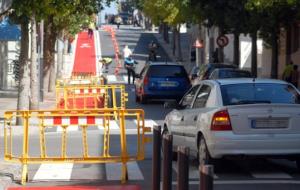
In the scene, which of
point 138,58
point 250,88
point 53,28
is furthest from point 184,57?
point 250,88

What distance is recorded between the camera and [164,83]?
33.8m

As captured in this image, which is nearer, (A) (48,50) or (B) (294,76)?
(A) (48,50)

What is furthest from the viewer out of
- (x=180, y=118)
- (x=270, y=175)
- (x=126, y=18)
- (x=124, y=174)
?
(x=126, y=18)

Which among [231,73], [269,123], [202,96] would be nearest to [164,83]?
[231,73]

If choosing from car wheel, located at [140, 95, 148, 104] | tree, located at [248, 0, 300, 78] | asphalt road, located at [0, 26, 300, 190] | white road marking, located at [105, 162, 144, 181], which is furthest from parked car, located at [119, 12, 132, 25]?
white road marking, located at [105, 162, 144, 181]

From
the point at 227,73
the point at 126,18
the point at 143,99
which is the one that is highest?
the point at 126,18

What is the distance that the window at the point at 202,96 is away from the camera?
1404 centimetres

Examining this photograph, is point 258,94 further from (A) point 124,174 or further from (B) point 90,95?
(B) point 90,95

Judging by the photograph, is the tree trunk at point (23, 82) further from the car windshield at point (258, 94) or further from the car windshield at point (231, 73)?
the car windshield at point (258, 94)

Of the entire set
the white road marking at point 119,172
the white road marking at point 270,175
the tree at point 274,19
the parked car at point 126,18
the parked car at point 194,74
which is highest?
the parked car at point 126,18

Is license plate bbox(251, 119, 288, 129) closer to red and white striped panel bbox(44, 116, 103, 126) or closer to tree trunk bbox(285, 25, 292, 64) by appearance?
red and white striped panel bbox(44, 116, 103, 126)

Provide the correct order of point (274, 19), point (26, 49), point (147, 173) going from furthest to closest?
point (274, 19) < point (26, 49) < point (147, 173)

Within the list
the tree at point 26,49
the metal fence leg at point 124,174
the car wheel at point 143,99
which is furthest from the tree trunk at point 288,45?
the metal fence leg at point 124,174

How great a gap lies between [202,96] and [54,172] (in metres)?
2.69
